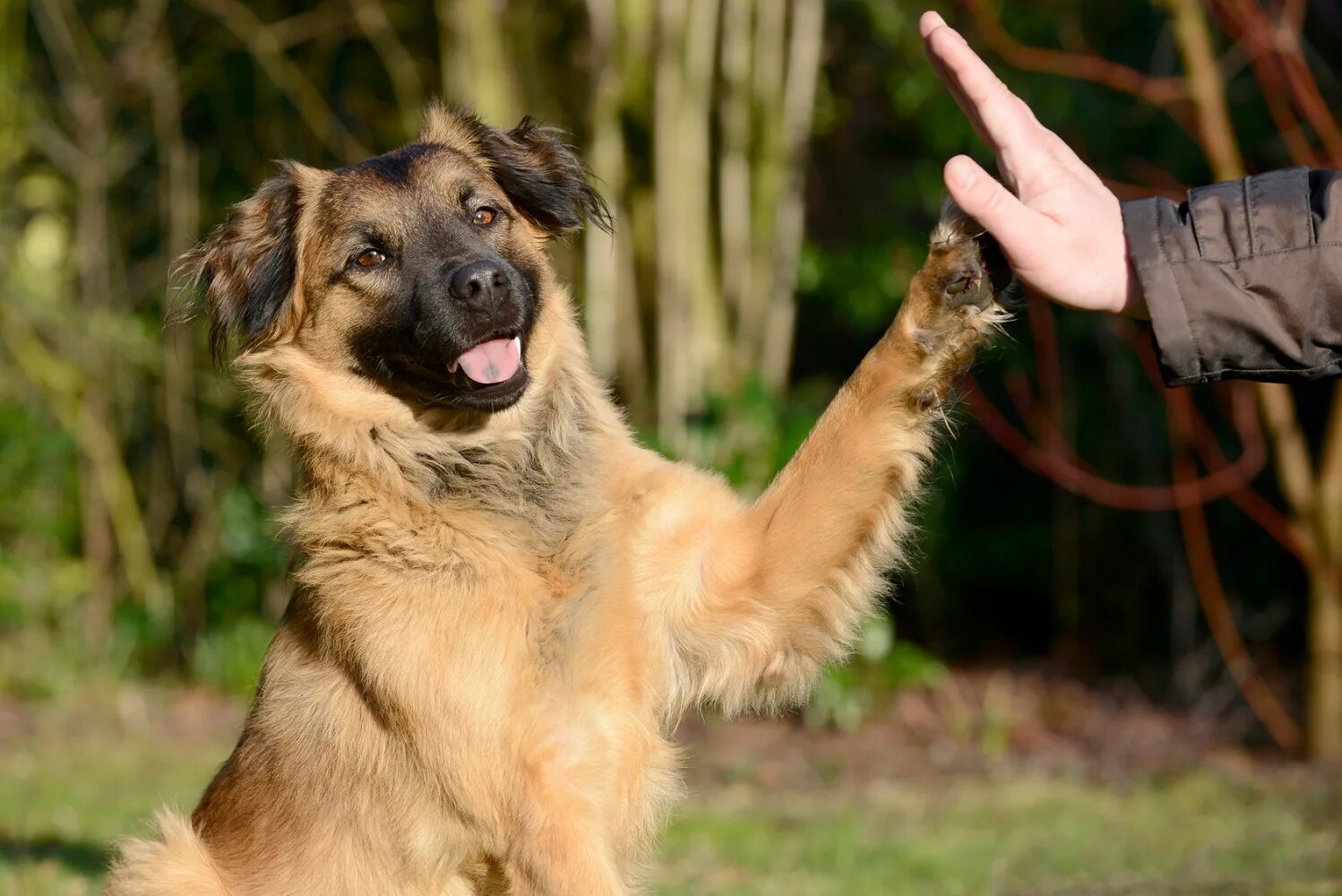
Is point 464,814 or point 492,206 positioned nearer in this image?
point 464,814

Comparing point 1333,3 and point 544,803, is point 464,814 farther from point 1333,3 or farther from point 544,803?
point 1333,3

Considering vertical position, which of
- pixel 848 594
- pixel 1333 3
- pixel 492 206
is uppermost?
pixel 1333 3

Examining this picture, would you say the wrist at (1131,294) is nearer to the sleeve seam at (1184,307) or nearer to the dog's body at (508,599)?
the sleeve seam at (1184,307)

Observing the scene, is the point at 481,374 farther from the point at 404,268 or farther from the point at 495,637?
the point at 495,637

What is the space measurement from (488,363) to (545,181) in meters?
0.75

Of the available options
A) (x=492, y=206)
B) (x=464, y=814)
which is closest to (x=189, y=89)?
(x=492, y=206)

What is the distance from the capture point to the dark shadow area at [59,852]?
5512mm

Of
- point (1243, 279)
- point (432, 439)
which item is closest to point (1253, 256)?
point (1243, 279)

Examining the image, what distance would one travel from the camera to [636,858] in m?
3.65

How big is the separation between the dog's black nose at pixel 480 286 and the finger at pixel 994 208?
5.14ft

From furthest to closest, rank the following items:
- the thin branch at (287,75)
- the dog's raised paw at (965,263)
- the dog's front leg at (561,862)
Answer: the thin branch at (287,75) → the dog's front leg at (561,862) → the dog's raised paw at (965,263)

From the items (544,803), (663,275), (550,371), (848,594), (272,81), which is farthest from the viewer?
(272,81)

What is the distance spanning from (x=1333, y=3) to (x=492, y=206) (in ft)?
22.3

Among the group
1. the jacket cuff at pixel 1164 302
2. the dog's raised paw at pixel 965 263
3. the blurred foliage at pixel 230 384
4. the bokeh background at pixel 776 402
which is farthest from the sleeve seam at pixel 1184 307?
the blurred foliage at pixel 230 384
